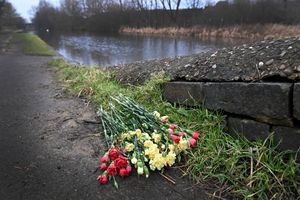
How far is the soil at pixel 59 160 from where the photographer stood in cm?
217

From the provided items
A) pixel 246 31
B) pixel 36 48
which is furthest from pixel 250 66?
pixel 246 31

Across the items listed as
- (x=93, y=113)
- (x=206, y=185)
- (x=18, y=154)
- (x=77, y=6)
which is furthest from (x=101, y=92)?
(x=77, y=6)

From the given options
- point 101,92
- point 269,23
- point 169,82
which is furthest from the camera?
point 269,23

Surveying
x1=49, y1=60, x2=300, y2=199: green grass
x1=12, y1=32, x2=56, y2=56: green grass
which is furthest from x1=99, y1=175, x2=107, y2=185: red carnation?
x1=12, y1=32, x2=56, y2=56: green grass

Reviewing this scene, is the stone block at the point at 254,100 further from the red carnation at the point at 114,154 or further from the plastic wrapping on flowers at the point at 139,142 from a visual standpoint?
the red carnation at the point at 114,154

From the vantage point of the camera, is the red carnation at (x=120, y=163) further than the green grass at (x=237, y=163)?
Yes

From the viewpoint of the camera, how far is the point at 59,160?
2.61 meters

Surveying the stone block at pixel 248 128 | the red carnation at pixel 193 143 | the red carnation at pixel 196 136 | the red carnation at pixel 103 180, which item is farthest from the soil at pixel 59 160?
the stone block at pixel 248 128

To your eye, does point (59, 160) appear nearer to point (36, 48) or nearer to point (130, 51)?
point (130, 51)

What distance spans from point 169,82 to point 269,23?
72.6 feet

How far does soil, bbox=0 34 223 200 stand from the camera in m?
2.17

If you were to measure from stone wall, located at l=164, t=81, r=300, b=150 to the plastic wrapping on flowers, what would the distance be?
41 cm

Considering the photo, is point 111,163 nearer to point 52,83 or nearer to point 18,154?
point 18,154

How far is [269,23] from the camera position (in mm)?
22672
